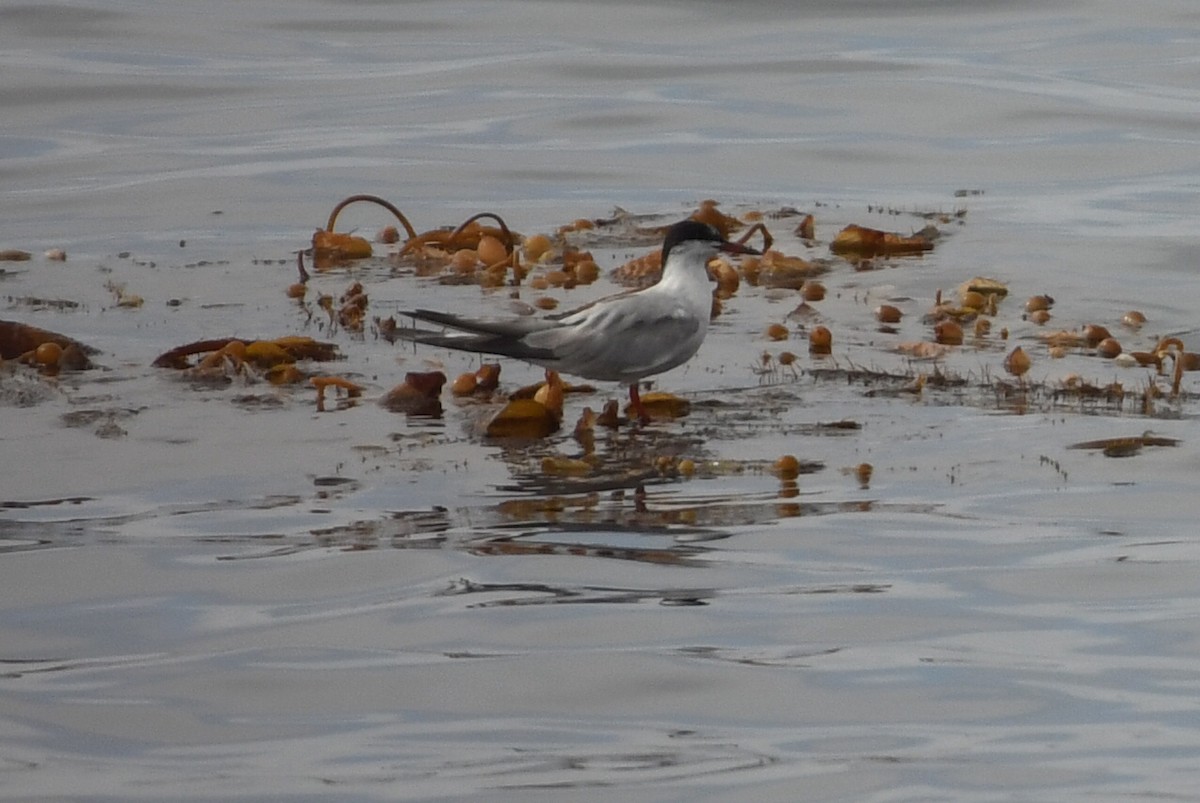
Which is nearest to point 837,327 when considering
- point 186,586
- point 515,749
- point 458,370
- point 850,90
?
point 458,370

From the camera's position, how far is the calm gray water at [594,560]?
466cm

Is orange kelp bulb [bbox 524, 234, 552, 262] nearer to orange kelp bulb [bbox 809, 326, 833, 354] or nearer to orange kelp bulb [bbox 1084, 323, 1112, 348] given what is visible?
orange kelp bulb [bbox 809, 326, 833, 354]

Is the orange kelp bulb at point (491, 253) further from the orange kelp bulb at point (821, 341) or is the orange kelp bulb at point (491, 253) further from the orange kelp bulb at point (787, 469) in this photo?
the orange kelp bulb at point (787, 469)

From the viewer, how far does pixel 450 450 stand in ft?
24.3

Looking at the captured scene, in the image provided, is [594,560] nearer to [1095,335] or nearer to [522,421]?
[522,421]

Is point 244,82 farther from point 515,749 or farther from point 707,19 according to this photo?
point 515,749

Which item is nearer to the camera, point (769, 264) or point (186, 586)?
point (186, 586)

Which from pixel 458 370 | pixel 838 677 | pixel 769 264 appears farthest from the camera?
pixel 769 264

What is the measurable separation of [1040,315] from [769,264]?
173 cm

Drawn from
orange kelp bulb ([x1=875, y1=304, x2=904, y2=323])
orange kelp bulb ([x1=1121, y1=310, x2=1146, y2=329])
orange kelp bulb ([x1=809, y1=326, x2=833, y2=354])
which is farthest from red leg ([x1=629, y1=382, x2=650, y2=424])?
orange kelp bulb ([x1=1121, y1=310, x2=1146, y2=329])

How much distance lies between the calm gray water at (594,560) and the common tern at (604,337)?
0.29 meters

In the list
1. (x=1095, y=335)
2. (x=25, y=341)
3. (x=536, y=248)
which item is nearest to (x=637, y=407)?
(x=1095, y=335)

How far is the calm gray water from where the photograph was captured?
4656mm

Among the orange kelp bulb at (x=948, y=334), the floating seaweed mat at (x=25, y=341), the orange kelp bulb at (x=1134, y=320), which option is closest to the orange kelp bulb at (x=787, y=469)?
the orange kelp bulb at (x=948, y=334)
